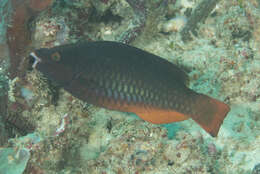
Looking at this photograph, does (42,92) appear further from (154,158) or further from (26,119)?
(154,158)

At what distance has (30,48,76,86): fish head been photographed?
2355 millimetres

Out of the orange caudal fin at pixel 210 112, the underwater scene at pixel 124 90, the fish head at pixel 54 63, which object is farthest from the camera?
the orange caudal fin at pixel 210 112

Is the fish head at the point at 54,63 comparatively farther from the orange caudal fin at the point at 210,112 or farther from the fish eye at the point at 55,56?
the orange caudal fin at the point at 210,112

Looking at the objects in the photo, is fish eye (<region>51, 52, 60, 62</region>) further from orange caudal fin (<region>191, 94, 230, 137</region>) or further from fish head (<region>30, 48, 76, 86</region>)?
orange caudal fin (<region>191, 94, 230, 137</region>)

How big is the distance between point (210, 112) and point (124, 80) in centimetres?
101

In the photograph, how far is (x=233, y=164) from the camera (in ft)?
11.0

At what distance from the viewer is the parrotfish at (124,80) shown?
240cm

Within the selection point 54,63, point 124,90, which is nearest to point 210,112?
point 124,90

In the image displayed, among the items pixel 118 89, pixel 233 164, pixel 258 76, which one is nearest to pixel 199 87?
pixel 258 76

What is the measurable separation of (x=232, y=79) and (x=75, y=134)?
8.24 ft

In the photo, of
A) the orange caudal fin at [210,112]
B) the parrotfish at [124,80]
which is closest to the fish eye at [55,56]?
the parrotfish at [124,80]

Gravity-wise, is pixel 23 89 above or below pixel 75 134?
above

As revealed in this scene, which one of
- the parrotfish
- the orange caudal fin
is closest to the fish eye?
the parrotfish

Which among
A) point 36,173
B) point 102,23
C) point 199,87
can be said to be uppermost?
point 102,23
